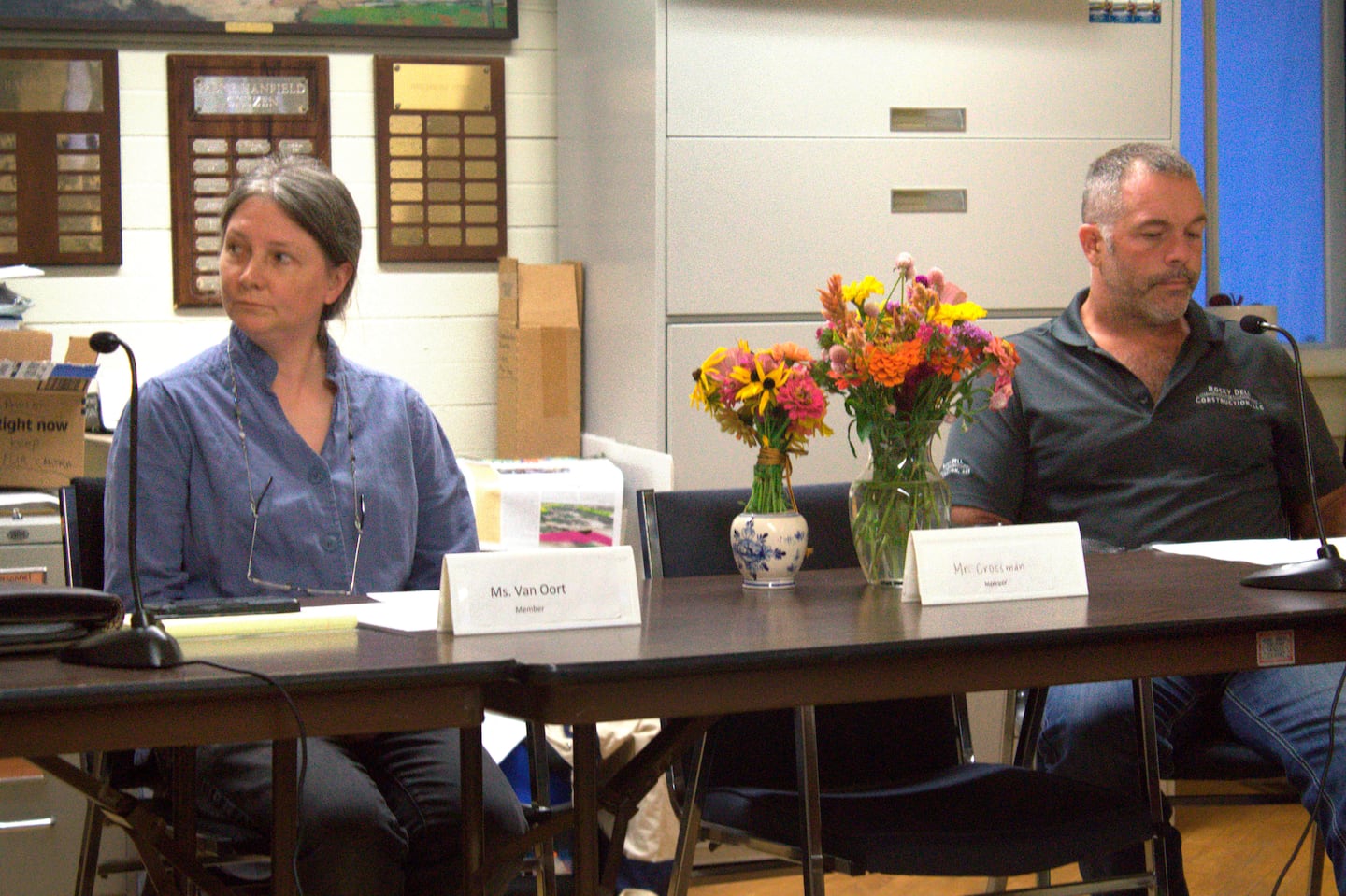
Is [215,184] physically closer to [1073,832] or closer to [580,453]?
[580,453]

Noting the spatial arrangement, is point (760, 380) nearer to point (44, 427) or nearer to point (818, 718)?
point (818, 718)

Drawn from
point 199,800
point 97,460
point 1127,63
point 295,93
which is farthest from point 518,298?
point 199,800

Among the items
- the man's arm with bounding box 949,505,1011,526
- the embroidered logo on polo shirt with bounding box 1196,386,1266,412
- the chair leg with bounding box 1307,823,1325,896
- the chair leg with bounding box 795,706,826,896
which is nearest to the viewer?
the chair leg with bounding box 795,706,826,896

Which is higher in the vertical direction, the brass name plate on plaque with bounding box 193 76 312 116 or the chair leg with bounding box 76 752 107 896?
the brass name plate on plaque with bounding box 193 76 312 116

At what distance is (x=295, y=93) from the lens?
12.0 feet

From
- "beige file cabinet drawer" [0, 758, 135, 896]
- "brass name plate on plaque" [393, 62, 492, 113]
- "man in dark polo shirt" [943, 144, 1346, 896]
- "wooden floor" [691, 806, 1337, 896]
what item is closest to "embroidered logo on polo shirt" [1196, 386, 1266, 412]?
"man in dark polo shirt" [943, 144, 1346, 896]

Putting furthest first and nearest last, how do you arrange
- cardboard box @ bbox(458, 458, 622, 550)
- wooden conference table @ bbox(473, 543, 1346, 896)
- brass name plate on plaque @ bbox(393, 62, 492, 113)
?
1. brass name plate on plaque @ bbox(393, 62, 492, 113)
2. cardboard box @ bbox(458, 458, 622, 550)
3. wooden conference table @ bbox(473, 543, 1346, 896)

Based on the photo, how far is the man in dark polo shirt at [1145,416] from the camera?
8.63ft

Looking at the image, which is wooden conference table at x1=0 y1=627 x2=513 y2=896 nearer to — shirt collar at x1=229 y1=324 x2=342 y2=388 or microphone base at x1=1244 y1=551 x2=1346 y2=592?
shirt collar at x1=229 y1=324 x2=342 y2=388

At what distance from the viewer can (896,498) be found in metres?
1.94

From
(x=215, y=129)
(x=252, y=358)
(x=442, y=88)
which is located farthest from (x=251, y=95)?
(x=252, y=358)

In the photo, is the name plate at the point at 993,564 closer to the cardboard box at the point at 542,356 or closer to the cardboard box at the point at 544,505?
the cardboard box at the point at 544,505

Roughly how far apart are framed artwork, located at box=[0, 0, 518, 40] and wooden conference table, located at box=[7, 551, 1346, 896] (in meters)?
2.28

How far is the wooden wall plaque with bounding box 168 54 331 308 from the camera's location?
360cm
